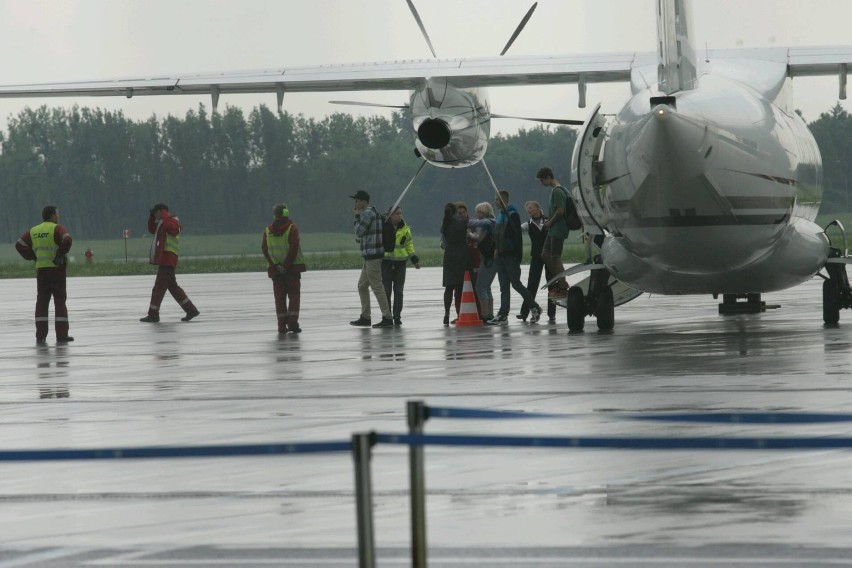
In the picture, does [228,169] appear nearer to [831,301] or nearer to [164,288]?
[164,288]

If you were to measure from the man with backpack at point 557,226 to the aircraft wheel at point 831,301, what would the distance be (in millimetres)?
3489

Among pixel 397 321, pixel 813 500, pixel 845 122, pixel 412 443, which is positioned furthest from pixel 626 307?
pixel 412 443

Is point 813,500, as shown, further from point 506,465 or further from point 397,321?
point 397,321

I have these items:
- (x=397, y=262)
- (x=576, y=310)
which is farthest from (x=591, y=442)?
(x=397, y=262)

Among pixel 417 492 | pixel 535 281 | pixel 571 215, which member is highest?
pixel 571 215

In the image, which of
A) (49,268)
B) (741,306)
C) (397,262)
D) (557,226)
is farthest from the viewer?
Answer: (741,306)

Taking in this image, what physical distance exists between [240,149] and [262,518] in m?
71.2

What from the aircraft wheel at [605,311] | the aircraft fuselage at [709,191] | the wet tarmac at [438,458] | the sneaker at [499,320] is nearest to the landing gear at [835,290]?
the wet tarmac at [438,458]

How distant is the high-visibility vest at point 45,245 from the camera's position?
69.1 ft

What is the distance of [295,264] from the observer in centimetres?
2197

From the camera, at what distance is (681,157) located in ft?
52.0

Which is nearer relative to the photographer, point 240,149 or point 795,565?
point 795,565

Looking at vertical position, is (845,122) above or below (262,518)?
above

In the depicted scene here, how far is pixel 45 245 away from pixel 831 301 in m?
10.6
